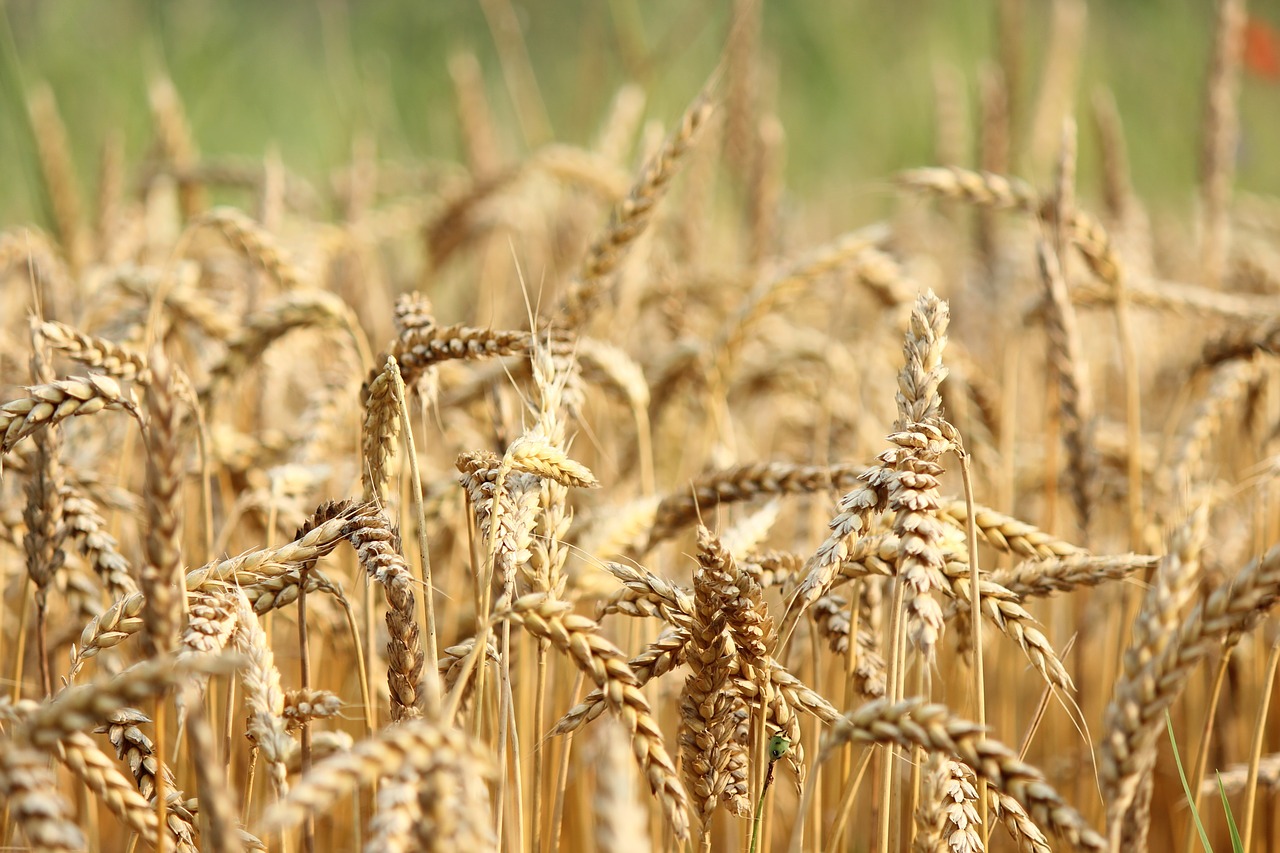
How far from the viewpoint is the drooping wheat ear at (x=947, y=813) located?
3.43 feet

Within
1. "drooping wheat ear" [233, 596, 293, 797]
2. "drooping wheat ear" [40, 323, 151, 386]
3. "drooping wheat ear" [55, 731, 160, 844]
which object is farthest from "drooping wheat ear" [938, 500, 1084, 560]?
"drooping wheat ear" [40, 323, 151, 386]

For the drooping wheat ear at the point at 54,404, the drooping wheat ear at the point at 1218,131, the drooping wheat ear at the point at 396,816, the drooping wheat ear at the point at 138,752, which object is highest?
the drooping wheat ear at the point at 1218,131

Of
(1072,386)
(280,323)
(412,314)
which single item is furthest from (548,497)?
(1072,386)

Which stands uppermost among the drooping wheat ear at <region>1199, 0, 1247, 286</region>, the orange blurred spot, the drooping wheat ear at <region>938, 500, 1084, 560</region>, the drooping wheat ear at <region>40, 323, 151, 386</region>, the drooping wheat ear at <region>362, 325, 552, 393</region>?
the orange blurred spot

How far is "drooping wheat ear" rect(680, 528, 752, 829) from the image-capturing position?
1.08 m

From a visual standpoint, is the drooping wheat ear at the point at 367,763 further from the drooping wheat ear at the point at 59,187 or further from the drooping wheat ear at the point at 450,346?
the drooping wheat ear at the point at 59,187

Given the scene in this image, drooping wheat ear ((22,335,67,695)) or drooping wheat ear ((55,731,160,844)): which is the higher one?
drooping wheat ear ((22,335,67,695))

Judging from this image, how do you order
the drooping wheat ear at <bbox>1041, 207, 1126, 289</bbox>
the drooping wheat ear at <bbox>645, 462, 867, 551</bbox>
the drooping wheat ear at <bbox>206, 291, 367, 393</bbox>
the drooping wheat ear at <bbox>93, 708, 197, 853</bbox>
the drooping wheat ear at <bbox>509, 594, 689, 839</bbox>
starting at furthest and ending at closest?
the drooping wheat ear at <bbox>1041, 207, 1126, 289</bbox> → the drooping wheat ear at <bbox>206, 291, 367, 393</bbox> → the drooping wheat ear at <bbox>645, 462, 867, 551</bbox> → the drooping wheat ear at <bbox>93, 708, 197, 853</bbox> → the drooping wheat ear at <bbox>509, 594, 689, 839</bbox>

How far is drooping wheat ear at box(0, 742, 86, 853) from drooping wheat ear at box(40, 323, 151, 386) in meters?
0.61

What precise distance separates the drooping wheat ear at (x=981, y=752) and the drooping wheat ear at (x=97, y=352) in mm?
985

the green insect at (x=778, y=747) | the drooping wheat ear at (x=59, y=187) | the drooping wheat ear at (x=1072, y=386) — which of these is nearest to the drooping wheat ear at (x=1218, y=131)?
the drooping wheat ear at (x=1072, y=386)

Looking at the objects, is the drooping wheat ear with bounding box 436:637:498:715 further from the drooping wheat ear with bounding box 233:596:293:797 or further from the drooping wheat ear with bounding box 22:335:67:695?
the drooping wheat ear with bounding box 22:335:67:695

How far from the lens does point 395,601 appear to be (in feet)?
3.48

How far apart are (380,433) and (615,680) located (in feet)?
1.50
